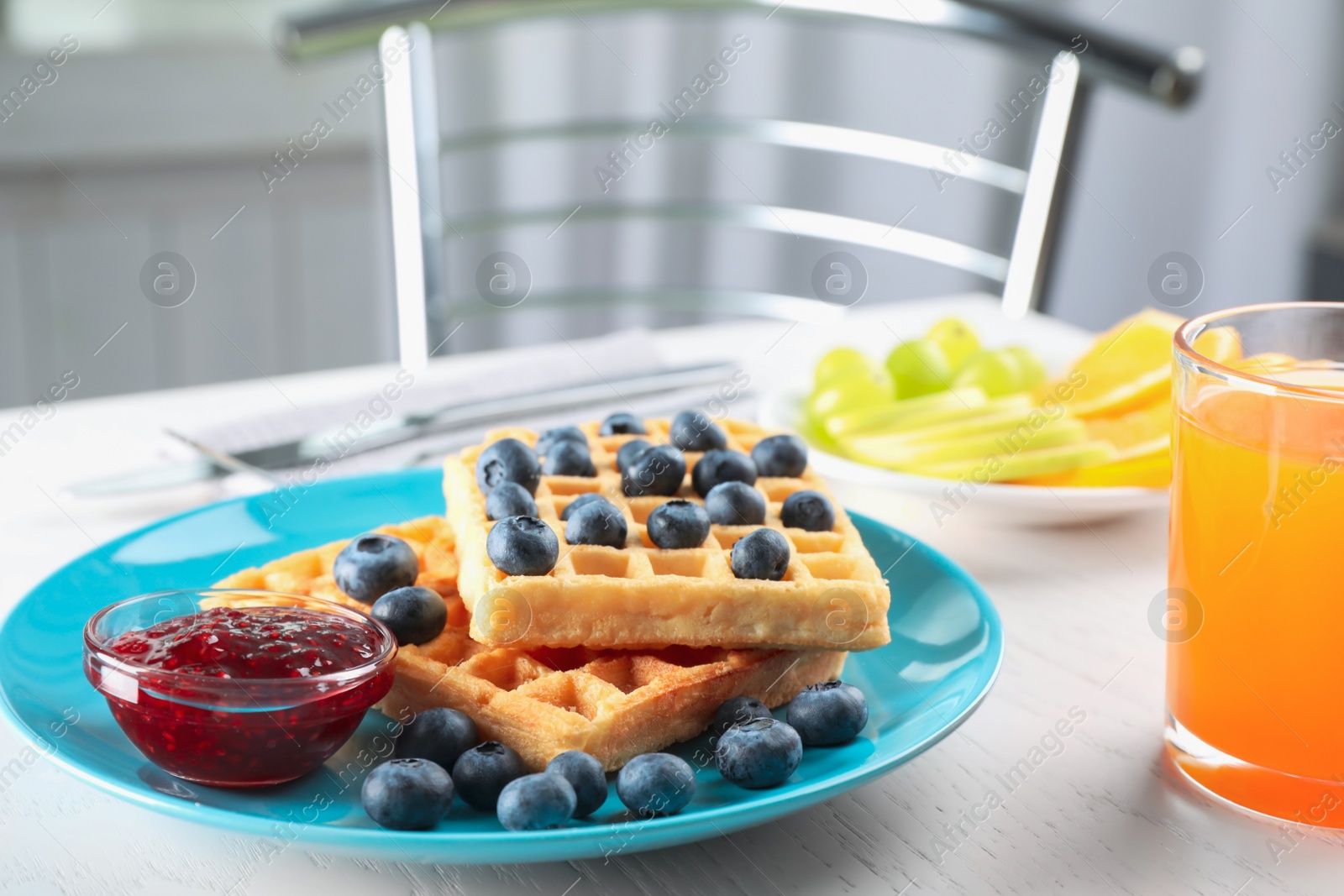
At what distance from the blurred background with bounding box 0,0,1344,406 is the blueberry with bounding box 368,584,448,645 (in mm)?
1607

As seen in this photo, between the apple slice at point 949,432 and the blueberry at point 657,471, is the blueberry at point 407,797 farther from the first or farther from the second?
the apple slice at point 949,432

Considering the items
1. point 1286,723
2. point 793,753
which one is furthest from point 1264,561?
point 793,753

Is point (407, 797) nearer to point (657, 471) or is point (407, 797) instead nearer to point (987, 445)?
point (657, 471)

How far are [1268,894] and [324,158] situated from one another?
3170mm

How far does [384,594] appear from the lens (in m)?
1.02

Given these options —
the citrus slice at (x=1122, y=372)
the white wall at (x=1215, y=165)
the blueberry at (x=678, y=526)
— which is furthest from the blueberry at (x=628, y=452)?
the white wall at (x=1215, y=165)

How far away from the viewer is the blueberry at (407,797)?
0.76m

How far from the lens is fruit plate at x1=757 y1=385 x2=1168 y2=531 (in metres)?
1.32

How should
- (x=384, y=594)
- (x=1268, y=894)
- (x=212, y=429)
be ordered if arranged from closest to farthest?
(x=1268, y=894) → (x=384, y=594) → (x=212, y=429)

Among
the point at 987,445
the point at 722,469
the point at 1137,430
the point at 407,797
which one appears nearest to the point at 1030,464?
the point at 987,445

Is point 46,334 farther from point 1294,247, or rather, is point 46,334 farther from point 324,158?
point 1294,247

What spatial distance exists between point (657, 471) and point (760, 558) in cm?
20

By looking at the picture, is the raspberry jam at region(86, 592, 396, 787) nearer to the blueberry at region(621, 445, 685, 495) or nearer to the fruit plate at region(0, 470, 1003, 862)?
the fruit plate at region(0, 470, 1003, 862)

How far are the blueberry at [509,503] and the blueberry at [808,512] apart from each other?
0.77ft
